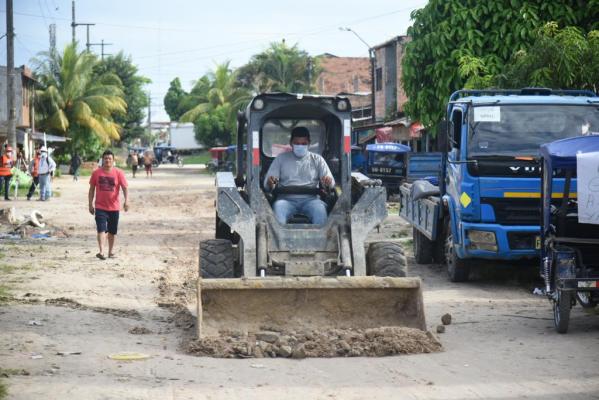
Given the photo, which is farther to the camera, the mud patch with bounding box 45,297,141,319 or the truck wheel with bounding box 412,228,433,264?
the truck wheel with bounding box 412,228,433,264

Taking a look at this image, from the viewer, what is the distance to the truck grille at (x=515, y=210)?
13.1 meters

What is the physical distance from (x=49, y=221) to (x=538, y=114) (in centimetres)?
1400

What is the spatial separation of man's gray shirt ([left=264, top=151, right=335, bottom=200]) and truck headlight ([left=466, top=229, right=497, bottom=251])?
3.04 metres

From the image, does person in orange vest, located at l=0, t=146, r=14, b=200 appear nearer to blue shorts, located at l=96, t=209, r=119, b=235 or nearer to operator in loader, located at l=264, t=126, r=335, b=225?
blue shorts, located at l=96, t=209, r=119, b=235

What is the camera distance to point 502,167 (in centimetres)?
1320

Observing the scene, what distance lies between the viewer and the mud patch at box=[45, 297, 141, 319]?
11.1 meters

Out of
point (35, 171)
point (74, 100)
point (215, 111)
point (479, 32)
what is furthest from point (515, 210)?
point (215, 111)

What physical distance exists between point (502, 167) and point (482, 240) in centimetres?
97

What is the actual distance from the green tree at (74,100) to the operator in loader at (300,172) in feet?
164

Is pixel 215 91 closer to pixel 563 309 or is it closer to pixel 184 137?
pixel 184 137

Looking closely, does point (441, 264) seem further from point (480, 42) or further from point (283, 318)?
point (283, 318)

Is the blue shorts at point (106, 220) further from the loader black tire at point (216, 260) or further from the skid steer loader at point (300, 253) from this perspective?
the loader black tire at point (216, 260)

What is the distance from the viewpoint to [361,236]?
10.5 metres

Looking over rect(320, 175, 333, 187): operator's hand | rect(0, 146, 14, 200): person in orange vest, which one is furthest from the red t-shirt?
rect(0, 146, 14, 200): person in orange vest
